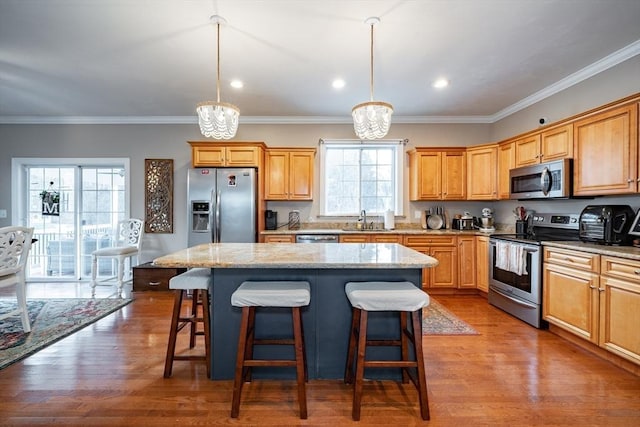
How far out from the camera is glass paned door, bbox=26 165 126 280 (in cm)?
490

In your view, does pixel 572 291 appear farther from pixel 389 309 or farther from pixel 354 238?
pixel 354 238

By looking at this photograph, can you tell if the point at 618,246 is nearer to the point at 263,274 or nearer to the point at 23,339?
the point at 263,274

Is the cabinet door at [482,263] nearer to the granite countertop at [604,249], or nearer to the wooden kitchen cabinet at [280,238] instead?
the granite countertop at [604,249]

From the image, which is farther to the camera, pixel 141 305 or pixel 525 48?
pixel 141 305

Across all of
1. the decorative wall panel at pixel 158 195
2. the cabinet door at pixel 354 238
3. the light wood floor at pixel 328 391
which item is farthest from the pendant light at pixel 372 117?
the decorative wall panel at pixel 158 195

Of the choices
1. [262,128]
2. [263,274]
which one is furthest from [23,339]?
[262,128]

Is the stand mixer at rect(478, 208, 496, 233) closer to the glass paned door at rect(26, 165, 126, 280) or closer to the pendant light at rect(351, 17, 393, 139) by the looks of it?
the pendant light at rect(351, 17, 393, 139)

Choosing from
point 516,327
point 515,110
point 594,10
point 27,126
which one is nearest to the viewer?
point 594,10

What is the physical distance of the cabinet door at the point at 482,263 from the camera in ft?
13.0

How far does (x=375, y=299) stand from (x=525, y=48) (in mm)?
2737

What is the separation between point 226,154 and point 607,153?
13.6 feet

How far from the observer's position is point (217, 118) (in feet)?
7.60

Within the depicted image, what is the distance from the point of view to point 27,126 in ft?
16.0

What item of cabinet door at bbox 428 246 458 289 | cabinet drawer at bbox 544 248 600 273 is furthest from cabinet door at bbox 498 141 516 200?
cabinet drawer at bbox 544 248 600 273
